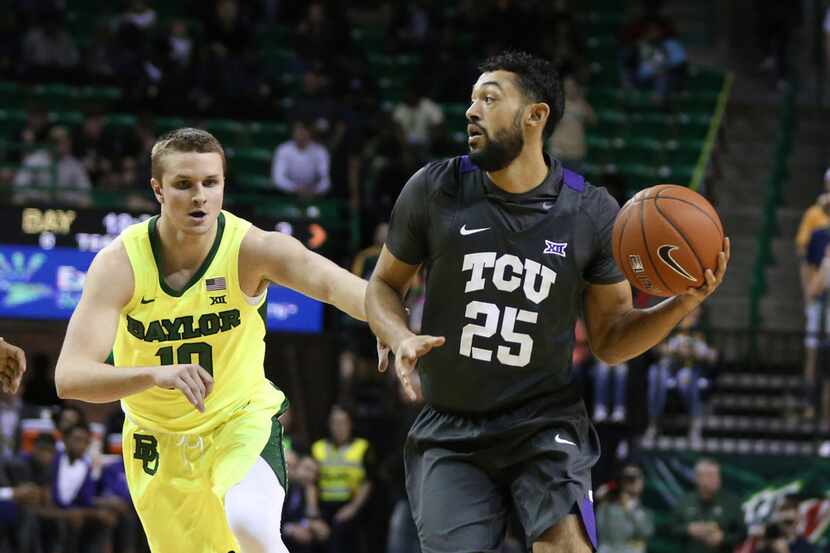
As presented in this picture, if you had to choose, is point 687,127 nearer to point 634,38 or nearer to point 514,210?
point 634,38

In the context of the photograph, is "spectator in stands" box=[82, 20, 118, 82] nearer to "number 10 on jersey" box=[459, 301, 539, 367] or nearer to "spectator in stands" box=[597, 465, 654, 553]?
"spectator in stands" box=[597, 465, 654, 553]

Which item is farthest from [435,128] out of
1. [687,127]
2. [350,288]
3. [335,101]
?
[350,288]

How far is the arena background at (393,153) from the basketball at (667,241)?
7.29m

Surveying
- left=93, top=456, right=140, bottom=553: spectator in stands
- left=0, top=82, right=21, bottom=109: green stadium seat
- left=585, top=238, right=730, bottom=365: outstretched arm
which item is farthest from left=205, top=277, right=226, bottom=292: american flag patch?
left=0, top=82, right=21, bottom=109: green stadium seat

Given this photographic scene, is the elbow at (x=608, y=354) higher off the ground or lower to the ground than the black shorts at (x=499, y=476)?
higher

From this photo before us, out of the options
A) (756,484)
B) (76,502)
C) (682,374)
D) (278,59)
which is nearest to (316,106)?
(278,59)

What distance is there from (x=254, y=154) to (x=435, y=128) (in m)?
2.15

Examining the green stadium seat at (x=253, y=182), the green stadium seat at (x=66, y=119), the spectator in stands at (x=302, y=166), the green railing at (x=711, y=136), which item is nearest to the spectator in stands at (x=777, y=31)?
the green railing at (x=711, y=136)

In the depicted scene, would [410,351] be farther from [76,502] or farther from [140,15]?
[140,15]

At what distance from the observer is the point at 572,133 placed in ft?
56.4

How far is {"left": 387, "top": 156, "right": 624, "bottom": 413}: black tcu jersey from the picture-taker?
574 centimetres

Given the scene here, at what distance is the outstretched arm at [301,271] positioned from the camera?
249 inches

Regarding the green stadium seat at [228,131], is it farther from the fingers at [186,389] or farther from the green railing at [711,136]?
the fingers at [186,389]

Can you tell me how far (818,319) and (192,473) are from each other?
29.8 feet
